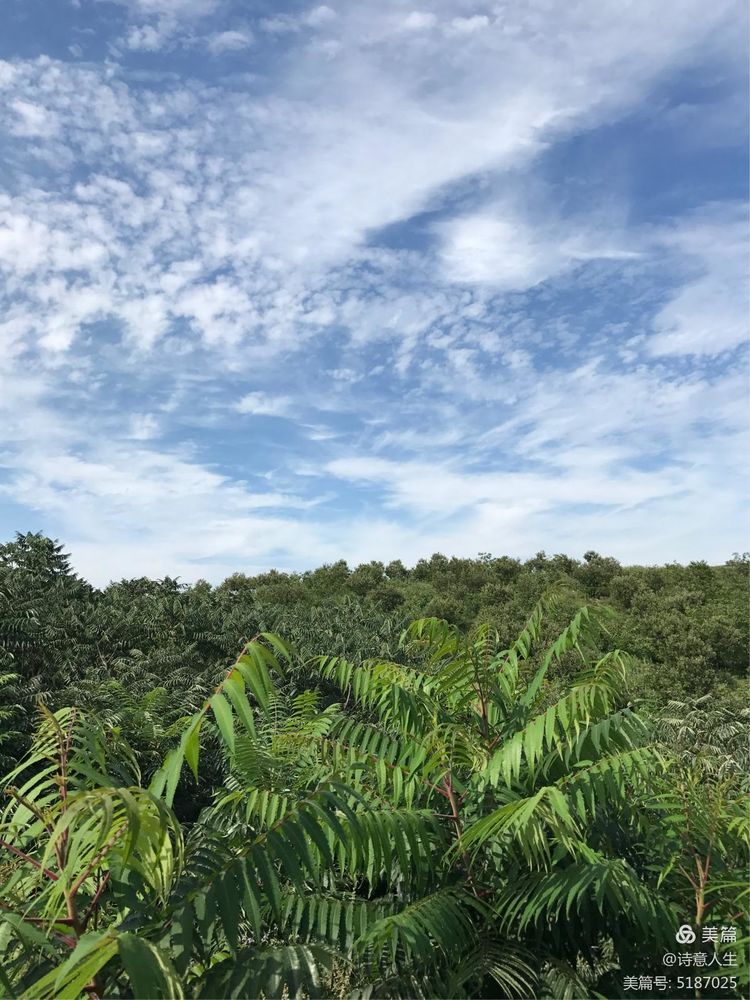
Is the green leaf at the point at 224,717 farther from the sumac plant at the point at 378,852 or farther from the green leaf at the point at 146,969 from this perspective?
the green leaf at the point at 146,969

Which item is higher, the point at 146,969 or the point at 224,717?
the point at 224,717

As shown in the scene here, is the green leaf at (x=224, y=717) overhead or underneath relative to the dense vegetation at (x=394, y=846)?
overhead

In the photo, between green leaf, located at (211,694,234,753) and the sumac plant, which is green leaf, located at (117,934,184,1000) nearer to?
the sumac plant

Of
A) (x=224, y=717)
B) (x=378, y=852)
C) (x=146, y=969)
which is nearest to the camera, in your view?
(x=146, y=969)

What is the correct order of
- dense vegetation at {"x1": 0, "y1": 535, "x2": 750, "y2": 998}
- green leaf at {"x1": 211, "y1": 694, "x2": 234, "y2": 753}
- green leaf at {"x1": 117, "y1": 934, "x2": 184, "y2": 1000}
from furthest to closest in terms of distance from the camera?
dense vegetation at {"x1": 0, "y1": 535, "x2": 750, "y2": 998} → green leaf at {"x1": 211, "y1": 694, "x2": 234, "y2": 753} → green leaf at {"x1": 117, "y1": 934, "x2": 184, "y2": 1000}

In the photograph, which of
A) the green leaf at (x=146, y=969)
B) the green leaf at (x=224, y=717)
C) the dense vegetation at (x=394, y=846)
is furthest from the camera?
the dense vegetation at (x=394, y=846)

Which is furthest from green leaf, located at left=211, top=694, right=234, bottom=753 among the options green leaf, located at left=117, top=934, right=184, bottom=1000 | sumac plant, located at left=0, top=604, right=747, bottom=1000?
green leaf, located at left=117, top=934, right=184, bottom=1000

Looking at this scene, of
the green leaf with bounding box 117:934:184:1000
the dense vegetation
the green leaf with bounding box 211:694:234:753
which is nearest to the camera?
the green leaf with bounding box 117:934:184:1000

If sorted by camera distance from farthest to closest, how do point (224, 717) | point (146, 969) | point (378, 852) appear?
point (378, 852), point (224, 717), point (146, 969)

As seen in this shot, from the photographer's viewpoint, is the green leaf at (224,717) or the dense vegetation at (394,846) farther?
the dense vegetation at (394,846)

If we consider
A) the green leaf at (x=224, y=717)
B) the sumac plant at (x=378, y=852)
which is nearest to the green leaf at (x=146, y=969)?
the sumac plant at (x=378, y=852)

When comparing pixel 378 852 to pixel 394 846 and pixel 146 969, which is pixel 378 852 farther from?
pixel 146 969

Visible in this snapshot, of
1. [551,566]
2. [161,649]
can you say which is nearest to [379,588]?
[551,566]

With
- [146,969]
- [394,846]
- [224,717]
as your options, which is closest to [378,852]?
[394,846]
